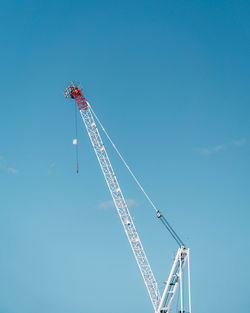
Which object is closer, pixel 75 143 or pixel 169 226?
pixel 169 226

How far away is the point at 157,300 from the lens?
63188mm

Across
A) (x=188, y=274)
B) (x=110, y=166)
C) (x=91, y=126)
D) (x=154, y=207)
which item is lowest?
(x=188, y=274)

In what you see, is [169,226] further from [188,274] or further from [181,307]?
[181,307]

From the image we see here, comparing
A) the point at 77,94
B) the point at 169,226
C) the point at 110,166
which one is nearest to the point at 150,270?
the point at 169,226

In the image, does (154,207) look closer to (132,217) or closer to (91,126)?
(132,217)

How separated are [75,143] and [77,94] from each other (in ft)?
38.1

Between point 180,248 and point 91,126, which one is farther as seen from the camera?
point 91,126

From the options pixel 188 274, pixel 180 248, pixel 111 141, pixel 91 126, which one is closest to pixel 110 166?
pixel 111 141

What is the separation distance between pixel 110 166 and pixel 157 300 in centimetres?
3102

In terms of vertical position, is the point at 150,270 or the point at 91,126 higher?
the point at 91,126

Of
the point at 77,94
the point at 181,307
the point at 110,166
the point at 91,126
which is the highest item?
the point at 77,94

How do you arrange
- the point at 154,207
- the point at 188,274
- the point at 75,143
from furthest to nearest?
the point at 75,143 → the point at 154,207 → the point at 188,274

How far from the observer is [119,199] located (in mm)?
66375

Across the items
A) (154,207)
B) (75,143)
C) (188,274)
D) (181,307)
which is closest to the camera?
(181,307)
